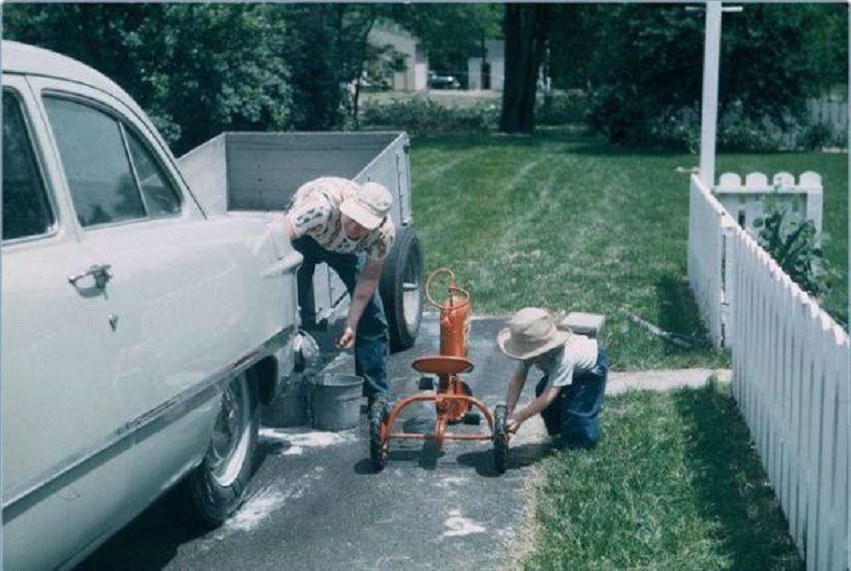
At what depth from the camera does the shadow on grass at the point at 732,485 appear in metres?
4.92

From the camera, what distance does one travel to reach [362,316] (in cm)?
702

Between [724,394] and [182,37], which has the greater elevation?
[182,37]

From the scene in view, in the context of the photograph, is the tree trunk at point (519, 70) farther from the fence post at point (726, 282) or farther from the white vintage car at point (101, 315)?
the white vintage car at point (101, 315)

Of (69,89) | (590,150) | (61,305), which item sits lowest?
(590,150)

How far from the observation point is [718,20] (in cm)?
→ 978

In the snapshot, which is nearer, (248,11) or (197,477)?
(197,477)

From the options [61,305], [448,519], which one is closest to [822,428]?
[448,519]

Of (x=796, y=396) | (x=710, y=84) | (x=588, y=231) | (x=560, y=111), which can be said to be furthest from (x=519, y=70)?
(x=796, y=396)

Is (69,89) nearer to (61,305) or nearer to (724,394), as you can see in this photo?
(61,305)

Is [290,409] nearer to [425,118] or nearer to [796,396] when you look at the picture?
[796,396]

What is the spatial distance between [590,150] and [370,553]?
84.8 ft

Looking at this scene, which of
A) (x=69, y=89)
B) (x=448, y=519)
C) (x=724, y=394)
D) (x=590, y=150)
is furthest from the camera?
(x=590, y=150)

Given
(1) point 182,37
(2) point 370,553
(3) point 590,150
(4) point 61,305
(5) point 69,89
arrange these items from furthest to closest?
(3) point 590,150
(1) point 182,37
(2) point 370,553
(5) point 69,89
(4) point 61,305

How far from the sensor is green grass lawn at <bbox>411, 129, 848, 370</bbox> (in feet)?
32.4
